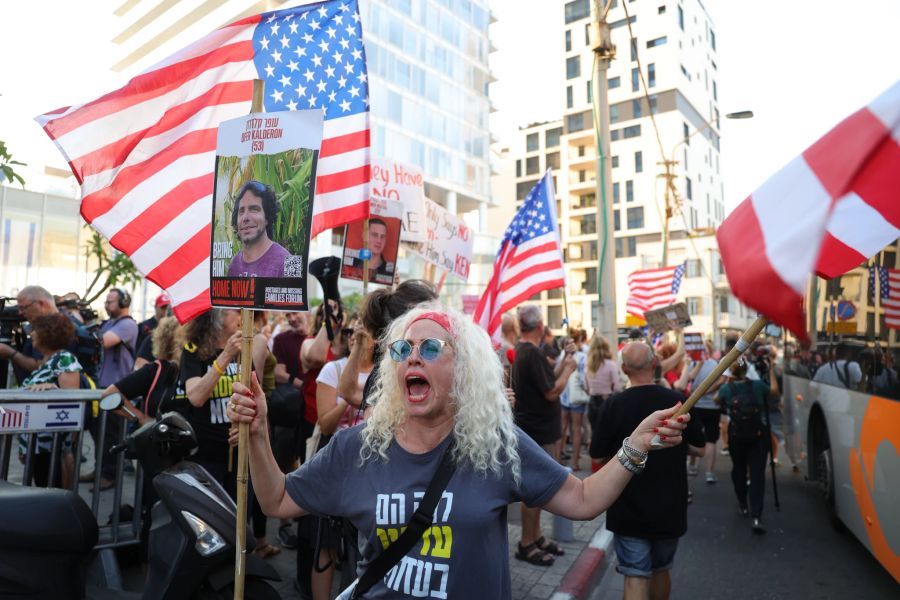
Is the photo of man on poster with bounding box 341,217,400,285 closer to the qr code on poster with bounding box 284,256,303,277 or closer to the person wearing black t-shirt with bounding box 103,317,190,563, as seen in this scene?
the person wearing black t-shirt with bounding box 103,317,190,563

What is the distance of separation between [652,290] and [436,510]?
1305 cm

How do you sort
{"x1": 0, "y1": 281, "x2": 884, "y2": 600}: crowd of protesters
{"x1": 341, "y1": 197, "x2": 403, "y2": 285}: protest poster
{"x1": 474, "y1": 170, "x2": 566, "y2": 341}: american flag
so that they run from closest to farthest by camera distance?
{"x1": 0, "y1": 281, "x2": 884, "y2": 600}: crowd of protesters, {"x1": 341, "y1": 197, "x2": 403, "y2": 285}: protest poster, {"x1": 474, "y1": 170, "x2": 566, "y2": 341}: american flag

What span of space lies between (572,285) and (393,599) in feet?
226

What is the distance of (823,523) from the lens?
7.38 metres

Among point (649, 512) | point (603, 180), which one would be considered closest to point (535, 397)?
point (649, 512)

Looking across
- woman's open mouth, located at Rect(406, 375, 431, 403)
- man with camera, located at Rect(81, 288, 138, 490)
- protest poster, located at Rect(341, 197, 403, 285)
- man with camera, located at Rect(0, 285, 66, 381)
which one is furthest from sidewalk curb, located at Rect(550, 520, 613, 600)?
man with camera, located at Rect(81, 288, 138, 490)

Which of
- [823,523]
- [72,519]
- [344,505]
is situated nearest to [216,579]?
[72,519]

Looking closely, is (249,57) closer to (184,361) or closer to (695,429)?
(184,361)

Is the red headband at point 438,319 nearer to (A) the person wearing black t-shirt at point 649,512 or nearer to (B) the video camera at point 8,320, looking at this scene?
(A) the person wearing black t-shirt at point 649,512

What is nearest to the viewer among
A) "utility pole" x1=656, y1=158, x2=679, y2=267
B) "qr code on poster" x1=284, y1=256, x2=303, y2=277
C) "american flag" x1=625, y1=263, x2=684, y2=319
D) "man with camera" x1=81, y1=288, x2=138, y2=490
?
"qr code on poster" x1=284, y1=256, x2=303, y2=277

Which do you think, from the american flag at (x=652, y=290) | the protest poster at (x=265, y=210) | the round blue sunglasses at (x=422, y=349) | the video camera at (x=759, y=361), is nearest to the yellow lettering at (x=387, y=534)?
the round blue sunglasses at (x=422, y=349)

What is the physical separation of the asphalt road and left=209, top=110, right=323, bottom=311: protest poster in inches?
155

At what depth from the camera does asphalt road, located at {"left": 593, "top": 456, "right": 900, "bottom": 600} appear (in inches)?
212

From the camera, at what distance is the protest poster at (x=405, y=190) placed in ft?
23.0
